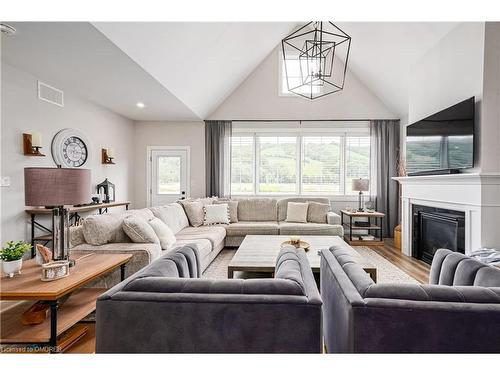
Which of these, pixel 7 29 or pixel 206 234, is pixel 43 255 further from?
pixel 206 234

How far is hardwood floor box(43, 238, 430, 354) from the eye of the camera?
188 centimetres

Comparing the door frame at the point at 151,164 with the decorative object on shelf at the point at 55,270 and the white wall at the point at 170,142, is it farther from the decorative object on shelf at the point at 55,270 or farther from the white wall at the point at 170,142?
the decorative object on shelf at the point at 55,270

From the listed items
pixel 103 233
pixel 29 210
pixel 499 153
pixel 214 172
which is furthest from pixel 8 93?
pixel 499 153

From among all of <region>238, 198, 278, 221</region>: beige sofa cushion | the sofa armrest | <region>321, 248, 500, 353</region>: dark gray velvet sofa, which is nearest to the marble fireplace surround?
the sofa armrest

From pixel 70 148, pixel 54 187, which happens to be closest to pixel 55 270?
pixel 54 187

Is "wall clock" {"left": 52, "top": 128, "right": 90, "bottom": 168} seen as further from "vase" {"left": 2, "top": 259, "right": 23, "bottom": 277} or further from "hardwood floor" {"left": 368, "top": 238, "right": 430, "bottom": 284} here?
"hardwood floor" {"left": 368, "top": 238, "right": 430, "bottom": 284}

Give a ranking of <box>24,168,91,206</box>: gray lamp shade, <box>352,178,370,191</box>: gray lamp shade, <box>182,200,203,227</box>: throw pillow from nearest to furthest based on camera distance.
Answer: <box>24,168,91,206</box>: gray lamp shade
<box>182,200,203,227</box>: throw pillow
<box>352,178,370,191</box>: gray lamp shade

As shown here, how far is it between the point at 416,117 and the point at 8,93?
546cm

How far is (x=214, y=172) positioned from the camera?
602cm

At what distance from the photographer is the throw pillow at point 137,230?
112 inches

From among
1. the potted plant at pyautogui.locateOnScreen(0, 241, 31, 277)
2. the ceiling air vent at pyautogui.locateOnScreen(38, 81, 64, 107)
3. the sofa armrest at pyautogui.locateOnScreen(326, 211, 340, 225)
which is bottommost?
the sofa armrest at pyautogui.locateOnScreen(326, 211, 340, 225)

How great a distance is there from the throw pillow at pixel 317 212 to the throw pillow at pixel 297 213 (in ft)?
0.35

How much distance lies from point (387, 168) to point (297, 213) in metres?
2.30

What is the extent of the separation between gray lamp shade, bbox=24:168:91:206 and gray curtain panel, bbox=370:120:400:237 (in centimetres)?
552
